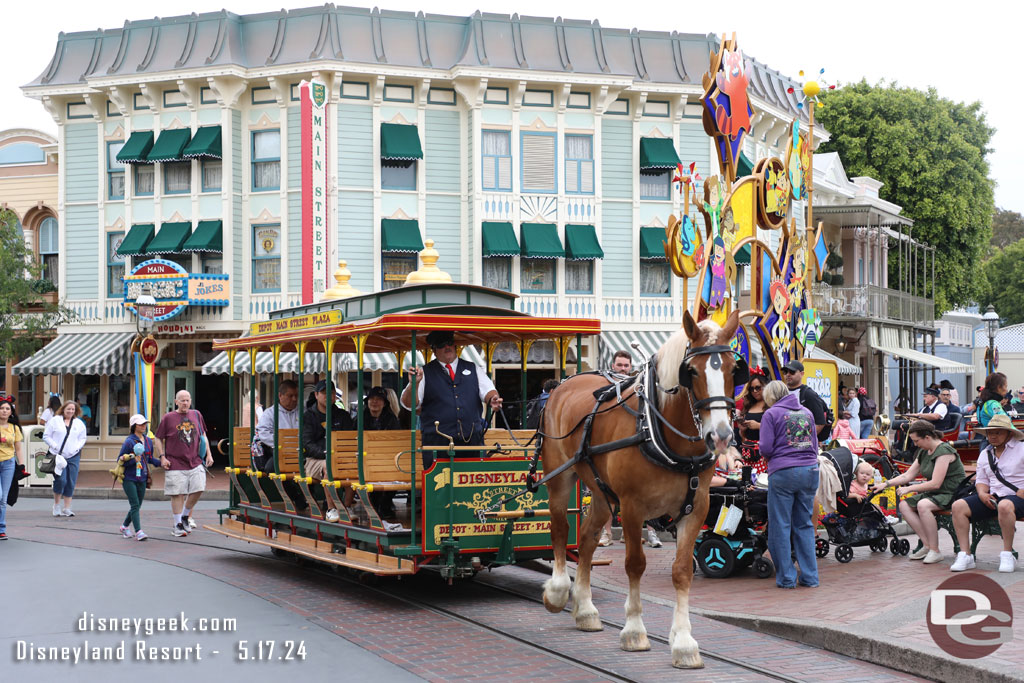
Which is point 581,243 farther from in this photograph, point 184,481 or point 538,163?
point 184,481

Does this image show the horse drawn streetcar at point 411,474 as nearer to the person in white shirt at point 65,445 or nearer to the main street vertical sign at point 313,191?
the person in white shirt at point 65,445

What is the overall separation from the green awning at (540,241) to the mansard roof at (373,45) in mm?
4284

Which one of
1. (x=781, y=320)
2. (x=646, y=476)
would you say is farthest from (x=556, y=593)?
(x=781, y=320)

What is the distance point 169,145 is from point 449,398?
2187 centimetres

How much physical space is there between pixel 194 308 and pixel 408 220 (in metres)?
6.22

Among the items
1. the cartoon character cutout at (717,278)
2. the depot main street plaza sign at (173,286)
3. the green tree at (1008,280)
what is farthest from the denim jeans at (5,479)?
the green tree at (1008,280)

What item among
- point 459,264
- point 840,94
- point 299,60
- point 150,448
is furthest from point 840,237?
point 150,448

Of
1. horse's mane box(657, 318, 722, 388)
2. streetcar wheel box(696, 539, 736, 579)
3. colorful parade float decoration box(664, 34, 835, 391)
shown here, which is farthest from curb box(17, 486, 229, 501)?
horse's mane box(657, 318, 722, 388)

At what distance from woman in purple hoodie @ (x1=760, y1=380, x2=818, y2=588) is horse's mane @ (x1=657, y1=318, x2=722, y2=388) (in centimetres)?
294

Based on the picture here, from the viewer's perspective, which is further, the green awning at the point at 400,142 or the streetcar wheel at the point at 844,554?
the green awning at the point at 400,142

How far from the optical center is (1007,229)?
250ft

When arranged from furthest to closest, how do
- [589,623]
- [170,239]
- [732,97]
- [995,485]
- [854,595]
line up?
[170,239] → [732,97] → [995,485] → [854,595] → [589,623]

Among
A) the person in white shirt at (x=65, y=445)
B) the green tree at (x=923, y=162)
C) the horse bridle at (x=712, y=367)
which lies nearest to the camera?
the horse bridle at (x=712, y=367)

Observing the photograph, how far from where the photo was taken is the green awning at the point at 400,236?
29.4m
